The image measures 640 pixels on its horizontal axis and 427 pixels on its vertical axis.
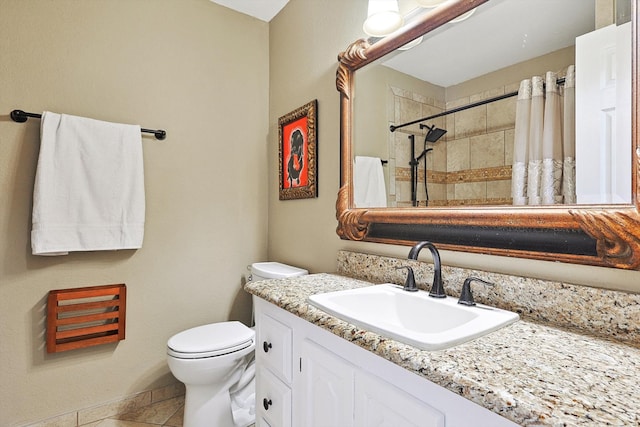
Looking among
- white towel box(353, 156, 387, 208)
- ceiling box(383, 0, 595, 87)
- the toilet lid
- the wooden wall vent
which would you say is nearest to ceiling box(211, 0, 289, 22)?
ceiling box(383, 0, 595, 87)

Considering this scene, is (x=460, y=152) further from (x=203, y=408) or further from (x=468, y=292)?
(x=203, y=408)

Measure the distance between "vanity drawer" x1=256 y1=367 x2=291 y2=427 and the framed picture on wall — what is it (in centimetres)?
100

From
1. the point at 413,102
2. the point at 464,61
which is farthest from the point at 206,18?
the point at 464,61

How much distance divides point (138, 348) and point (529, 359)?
79.3 inches

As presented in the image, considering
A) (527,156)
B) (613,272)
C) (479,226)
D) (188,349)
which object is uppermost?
(527,156)

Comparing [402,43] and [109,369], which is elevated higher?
[402,43]

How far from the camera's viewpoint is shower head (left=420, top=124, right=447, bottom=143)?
1.29 meters

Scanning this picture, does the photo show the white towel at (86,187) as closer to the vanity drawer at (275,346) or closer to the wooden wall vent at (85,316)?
the wooden wall vent at (85,316)

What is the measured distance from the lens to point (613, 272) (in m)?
0.86

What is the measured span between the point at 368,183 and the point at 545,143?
0.75m

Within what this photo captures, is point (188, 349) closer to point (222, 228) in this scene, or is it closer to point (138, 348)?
point (138, 348)

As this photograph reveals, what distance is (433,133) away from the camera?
4.31 ft

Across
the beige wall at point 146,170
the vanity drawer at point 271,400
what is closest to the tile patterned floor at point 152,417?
the beige wall at point 146,170

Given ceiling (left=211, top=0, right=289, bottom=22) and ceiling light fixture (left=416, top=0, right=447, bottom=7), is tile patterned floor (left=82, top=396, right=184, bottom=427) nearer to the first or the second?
ceiling light fixture (left=416, top=0, right=447, bottom=7)
